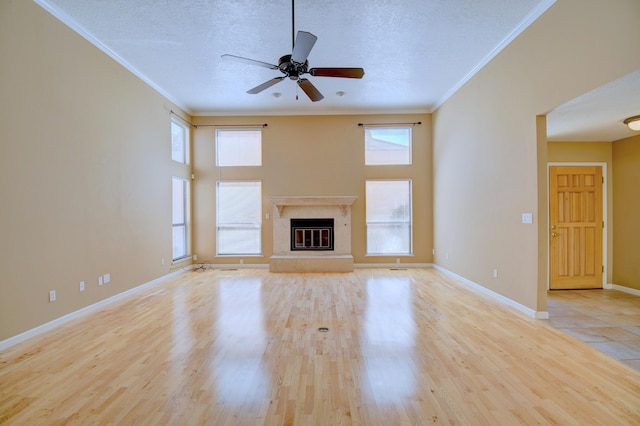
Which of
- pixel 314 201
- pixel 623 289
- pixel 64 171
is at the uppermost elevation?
pixel 64 171

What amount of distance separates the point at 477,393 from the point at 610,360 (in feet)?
4.56

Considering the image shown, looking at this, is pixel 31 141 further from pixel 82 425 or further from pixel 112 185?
pixel 82 425

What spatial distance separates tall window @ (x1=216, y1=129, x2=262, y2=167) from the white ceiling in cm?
133

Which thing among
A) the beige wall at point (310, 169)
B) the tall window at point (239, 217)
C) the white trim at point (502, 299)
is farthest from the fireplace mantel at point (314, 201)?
the white trim at point (502, 299)

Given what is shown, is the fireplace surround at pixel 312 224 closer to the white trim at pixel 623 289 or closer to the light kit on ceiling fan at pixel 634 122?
the light kit on ceiling fan at pixel 634 122

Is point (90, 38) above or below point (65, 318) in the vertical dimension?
above

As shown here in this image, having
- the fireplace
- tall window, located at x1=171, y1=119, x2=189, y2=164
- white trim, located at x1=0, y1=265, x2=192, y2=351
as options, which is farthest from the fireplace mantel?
white trim, located at x1=0, y1=265, x2=192, y2=351

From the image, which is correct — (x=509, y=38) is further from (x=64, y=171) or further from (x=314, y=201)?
(x=64, y=171)

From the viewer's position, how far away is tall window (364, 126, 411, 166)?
6.78 metres

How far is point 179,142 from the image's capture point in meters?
6.36

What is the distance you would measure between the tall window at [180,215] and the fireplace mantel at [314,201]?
1842 mm

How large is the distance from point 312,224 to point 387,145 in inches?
97.1

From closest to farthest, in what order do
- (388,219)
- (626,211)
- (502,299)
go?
(502,299)
(626,211)
(388,219)

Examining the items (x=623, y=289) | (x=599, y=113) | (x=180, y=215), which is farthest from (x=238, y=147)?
(x=623, y=289)
